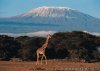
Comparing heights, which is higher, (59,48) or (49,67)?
(59,48)

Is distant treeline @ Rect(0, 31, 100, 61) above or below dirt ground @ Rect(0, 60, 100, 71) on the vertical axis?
above

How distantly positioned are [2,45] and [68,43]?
762 centimetres

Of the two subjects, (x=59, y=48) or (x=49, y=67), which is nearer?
(x=49, y=67)

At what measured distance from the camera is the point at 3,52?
5828 cm

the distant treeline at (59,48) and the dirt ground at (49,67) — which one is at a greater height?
the distant treeline at (59,48)

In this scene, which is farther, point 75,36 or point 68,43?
point 75,36

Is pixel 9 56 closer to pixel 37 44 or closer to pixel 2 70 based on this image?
pixel 37 44

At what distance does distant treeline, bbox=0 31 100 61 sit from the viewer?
5597 cm

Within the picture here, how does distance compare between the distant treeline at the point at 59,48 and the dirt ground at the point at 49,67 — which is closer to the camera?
the dirt ground at the point at 49,67

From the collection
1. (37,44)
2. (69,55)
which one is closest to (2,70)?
(69,55)

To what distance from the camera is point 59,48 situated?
57.4m

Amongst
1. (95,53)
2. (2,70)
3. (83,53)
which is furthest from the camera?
(95,53)

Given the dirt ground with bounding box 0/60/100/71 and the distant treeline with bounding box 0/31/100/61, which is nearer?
the dirt ground with bounding box 0/60/100/71

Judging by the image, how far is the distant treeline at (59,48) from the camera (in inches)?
2203
